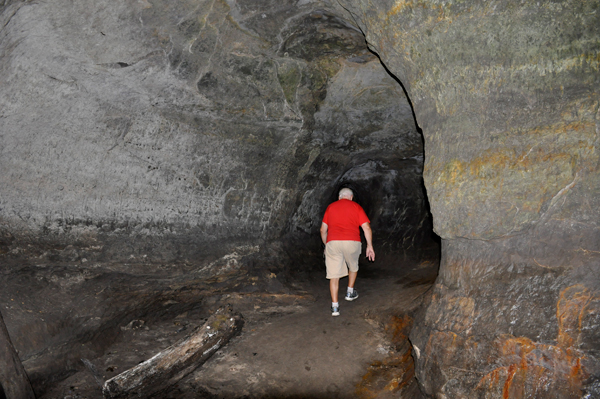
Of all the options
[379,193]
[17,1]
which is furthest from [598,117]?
[379,193]

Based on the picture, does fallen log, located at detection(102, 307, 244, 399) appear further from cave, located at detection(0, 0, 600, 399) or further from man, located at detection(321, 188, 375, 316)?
man, located at detection(321, 188, 375, 316)

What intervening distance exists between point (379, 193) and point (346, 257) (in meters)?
4.11

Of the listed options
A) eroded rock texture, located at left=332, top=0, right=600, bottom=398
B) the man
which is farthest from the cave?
the man

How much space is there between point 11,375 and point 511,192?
154 inches

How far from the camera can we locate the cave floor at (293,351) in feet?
11.8

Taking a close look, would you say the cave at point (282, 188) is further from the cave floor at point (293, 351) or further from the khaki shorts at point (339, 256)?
the khaki shorts at point (339, 256)

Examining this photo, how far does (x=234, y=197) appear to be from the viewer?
557 cm

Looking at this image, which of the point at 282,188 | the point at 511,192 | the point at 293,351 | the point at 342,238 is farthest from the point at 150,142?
the point at 511,192

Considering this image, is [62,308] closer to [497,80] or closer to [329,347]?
[329,347]

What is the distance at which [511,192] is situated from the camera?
293 cm

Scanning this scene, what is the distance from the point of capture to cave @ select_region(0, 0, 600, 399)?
9.04ft

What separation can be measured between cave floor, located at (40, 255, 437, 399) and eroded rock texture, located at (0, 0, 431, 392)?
255mm

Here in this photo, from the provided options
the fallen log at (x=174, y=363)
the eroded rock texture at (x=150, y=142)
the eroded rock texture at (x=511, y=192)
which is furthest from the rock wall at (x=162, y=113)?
the eroded rock texture at (x=511, y=192)

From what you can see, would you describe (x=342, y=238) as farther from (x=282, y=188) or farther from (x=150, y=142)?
(x=150, y=142)
